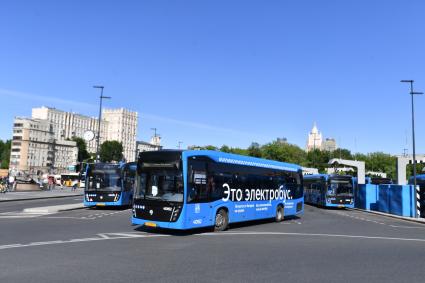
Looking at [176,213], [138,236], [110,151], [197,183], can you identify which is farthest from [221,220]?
[110,151]

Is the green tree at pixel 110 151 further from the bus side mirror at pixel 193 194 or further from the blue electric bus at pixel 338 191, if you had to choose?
Answer: the bus side mirror at pixel 193 194

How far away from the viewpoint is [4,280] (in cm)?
801

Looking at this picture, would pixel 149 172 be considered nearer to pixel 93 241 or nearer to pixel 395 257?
pixel 93 241

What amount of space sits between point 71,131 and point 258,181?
18711 cm

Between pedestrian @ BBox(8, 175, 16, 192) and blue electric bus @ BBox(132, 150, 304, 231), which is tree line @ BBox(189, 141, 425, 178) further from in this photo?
blue electric bus @ BBox(132, 150, 304, 231)

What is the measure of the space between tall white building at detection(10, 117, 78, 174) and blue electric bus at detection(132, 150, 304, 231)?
472 ft

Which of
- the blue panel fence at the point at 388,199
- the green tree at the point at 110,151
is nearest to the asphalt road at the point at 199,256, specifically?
the blue panel fence at the point at 388,199

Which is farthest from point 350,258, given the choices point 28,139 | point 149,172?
point 28,139

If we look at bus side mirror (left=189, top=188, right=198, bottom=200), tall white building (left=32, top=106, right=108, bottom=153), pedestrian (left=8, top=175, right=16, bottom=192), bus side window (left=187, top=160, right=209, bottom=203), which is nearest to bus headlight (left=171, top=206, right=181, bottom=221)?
bus side window (left=187, top=160, right=209, bottom=203)

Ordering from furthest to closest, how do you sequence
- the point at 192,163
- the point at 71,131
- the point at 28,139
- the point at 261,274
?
the point at 71,131 → the point at 28,139 → the point at 192,163 → the point at 261,274

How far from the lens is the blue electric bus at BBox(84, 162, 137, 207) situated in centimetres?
2781

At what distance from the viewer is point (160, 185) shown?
1598 cm

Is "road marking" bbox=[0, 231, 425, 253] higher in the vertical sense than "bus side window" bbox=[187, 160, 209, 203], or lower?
lower

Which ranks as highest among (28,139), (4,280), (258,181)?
(28,139)
